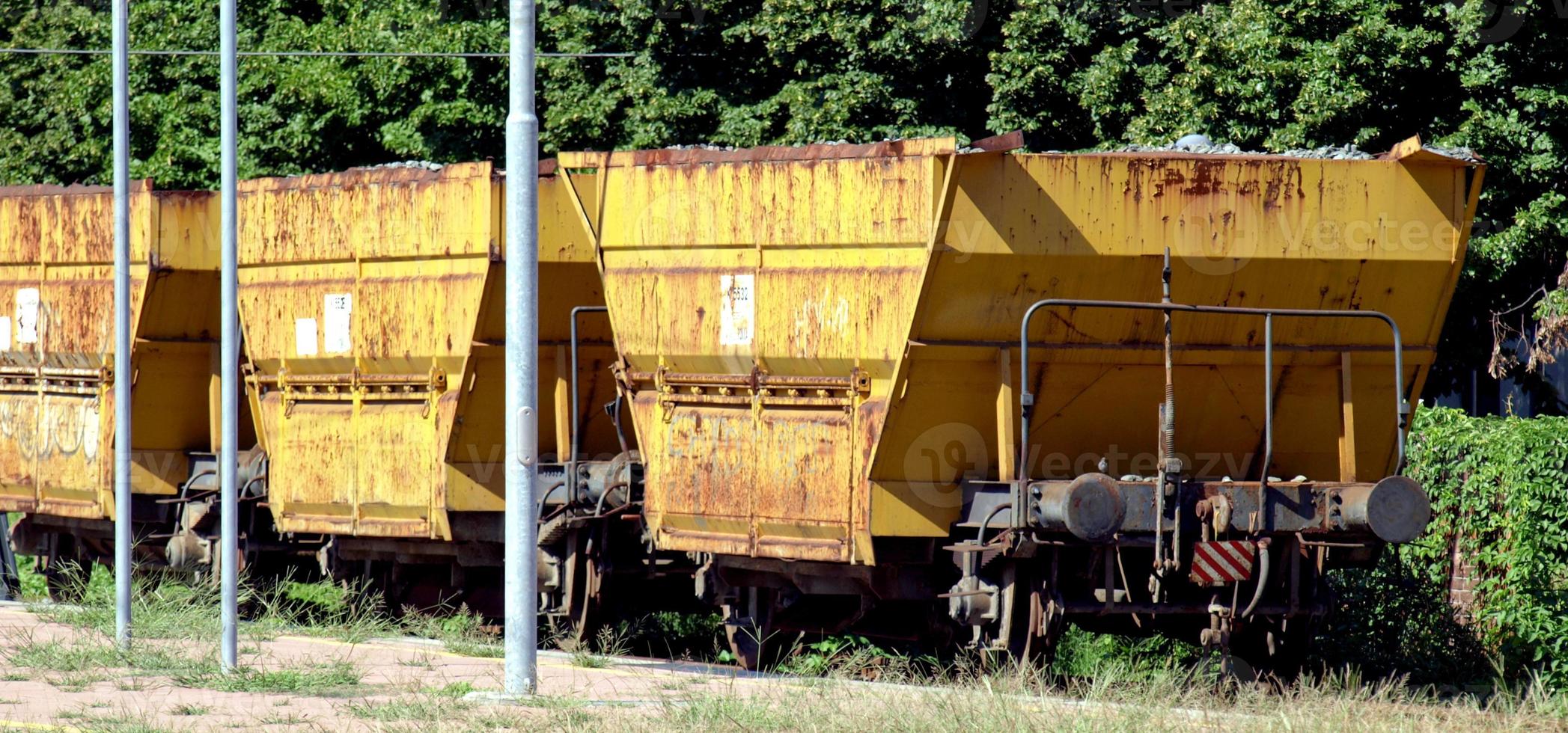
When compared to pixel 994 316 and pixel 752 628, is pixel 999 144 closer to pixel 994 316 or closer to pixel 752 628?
pixel 994 316

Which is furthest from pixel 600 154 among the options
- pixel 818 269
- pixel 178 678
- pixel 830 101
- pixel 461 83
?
pixel 461 83

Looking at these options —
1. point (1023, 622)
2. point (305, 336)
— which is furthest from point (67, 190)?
point (1023, 622)

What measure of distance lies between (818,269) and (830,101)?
8.61m

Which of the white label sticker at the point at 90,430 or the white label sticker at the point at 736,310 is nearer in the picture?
the white label sticker at the point at 736,310

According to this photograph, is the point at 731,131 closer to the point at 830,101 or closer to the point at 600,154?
the point at 830,101

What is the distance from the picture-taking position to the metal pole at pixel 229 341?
10969 millimetres

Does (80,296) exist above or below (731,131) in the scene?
below

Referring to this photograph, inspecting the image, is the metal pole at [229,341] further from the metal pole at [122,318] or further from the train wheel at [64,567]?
the train wheel at [64,567]

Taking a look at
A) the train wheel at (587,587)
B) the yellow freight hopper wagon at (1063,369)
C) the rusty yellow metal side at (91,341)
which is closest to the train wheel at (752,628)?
the yellow freight hopper wagon at (1063,369)

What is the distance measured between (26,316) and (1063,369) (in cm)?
948

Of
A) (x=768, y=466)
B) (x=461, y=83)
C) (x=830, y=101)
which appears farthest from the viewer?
(x=461, y=83)

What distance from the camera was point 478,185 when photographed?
12992 mm

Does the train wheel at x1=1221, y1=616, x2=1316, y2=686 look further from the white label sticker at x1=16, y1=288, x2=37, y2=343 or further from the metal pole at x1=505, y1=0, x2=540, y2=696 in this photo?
the white label sticker at x1=16, y1=288, x2=37, y2=343

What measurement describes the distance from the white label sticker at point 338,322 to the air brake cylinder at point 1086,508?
581cm
